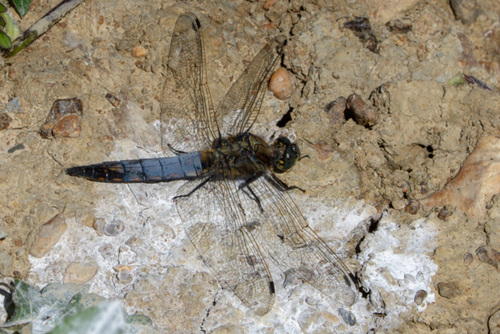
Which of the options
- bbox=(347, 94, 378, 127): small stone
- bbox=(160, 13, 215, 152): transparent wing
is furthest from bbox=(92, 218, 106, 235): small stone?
bbox=(347, 94, 378, 127): small stone

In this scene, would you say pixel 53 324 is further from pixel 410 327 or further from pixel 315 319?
pixel 410 327

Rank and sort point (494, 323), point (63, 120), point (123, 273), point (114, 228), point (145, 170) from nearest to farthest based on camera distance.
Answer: point (494, 323) → point (123, 273) → point (114, 228) → point (63, 120) → point (145, 170)

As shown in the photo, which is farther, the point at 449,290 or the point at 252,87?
the point at 252,87

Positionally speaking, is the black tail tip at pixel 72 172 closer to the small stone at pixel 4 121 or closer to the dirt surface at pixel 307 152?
the dirt surface at pixel 307 152

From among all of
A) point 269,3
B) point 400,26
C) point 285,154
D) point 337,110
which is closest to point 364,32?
point 400,26

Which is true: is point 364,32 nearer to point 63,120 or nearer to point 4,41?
point 63,120

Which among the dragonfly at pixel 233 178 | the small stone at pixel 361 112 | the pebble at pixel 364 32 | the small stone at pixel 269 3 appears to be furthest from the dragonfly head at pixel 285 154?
the small stone at pixel 269 3
